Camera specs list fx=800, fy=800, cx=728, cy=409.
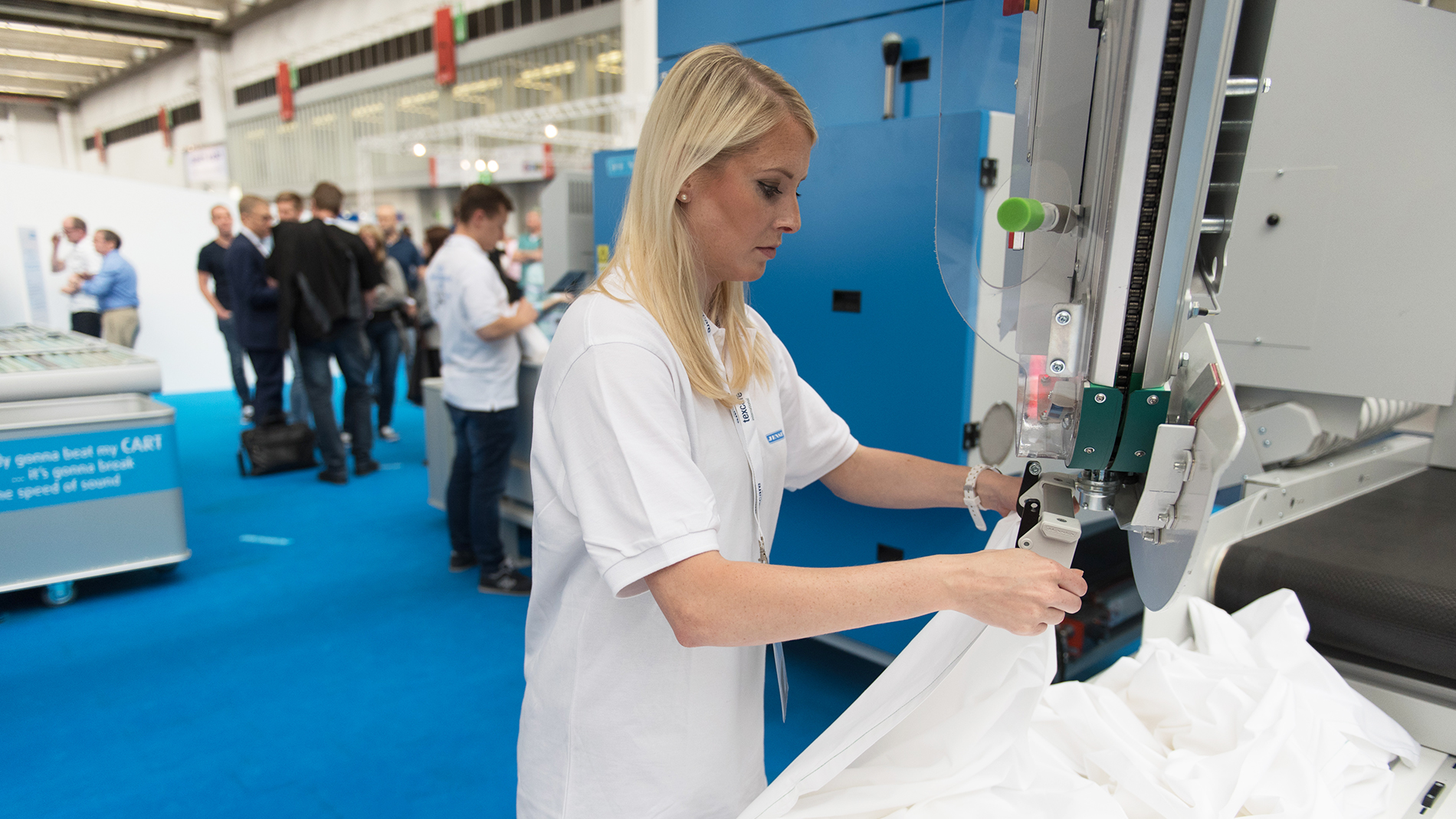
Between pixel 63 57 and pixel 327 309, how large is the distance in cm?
1939

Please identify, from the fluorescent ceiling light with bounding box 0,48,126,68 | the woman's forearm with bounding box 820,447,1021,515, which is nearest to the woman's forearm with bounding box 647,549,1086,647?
the woman's forearm with bounding box 820,447,1021,515

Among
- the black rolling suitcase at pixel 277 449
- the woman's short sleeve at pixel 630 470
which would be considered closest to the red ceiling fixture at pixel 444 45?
the black rolling suitcase at pixel 277 449

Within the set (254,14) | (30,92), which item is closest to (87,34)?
(254,14)

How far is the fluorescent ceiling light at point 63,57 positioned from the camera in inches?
661

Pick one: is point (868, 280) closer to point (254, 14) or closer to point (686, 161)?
point (686, 161)

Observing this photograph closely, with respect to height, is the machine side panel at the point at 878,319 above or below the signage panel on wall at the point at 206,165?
below

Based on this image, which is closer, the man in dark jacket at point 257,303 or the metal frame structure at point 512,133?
the man in dark jacket at point 257,303

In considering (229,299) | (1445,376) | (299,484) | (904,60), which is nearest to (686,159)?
(904,60)

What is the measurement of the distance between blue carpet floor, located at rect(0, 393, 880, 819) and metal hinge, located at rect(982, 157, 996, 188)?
61.6 inches

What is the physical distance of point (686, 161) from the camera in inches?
35.2

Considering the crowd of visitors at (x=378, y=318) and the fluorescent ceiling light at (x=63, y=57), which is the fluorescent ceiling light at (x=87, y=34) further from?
the crowd of visitors at (x=378, y=318)

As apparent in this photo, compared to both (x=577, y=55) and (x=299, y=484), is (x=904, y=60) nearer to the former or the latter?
(x=299, y=484)

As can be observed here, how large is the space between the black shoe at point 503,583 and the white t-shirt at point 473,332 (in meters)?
0.71

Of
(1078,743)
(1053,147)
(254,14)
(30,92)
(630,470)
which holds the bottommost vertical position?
(1078,743)
